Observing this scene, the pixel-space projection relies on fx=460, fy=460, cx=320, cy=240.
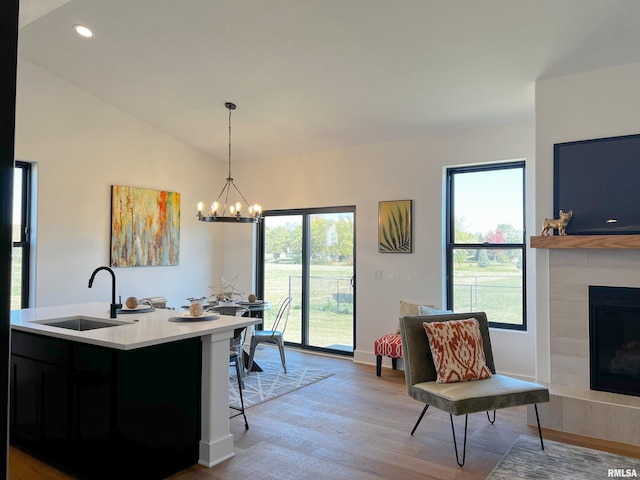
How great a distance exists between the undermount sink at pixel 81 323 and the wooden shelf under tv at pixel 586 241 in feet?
10.7

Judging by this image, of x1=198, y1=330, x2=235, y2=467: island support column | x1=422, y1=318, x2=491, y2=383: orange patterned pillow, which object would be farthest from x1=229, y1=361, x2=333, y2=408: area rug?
x1=422, y1=318, x2=491, y2=383: orange patterned pillow

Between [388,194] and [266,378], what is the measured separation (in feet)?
8.41

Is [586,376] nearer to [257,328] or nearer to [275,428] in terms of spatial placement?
[275,428]

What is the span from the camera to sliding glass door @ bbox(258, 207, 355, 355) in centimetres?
607

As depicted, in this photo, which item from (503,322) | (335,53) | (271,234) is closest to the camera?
(335,53)

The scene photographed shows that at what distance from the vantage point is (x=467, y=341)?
345cm

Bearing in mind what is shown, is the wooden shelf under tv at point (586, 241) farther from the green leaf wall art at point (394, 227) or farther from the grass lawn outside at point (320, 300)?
the grass lawn outside at point (320, 300)

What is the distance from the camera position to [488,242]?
505 cm

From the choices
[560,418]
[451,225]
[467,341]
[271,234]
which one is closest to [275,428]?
[467,341]

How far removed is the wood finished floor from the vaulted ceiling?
2.88 metres

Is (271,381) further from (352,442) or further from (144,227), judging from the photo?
(144,227)

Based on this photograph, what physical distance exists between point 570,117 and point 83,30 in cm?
427

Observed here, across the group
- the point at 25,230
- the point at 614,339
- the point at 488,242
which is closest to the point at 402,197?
the point at 488,242

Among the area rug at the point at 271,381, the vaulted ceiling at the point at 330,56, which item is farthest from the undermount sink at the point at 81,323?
the vaulted ceiling at the point at 330,56
